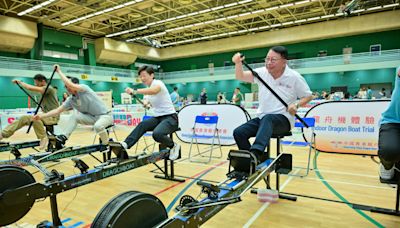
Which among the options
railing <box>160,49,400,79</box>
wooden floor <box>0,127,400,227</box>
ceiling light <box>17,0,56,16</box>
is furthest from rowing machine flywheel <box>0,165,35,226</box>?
railing <box>160,49,400,79</box>

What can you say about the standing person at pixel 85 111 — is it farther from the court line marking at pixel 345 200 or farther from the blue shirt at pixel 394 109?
the blue shirt at pixel 394 109

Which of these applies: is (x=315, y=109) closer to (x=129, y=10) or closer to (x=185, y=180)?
(x=185, y=180)

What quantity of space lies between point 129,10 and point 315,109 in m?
15.1

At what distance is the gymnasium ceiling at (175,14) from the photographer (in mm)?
15674

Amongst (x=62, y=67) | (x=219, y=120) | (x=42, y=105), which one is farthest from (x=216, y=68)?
(x=42, y=105)

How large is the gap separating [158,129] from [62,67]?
1934cm

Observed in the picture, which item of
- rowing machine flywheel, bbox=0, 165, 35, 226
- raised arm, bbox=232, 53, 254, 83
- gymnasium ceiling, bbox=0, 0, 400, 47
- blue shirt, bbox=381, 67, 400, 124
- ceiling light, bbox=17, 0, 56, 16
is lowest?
rowing machine flywheel, bbox=0, 165, 35, 226

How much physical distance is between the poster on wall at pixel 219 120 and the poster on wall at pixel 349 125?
1.51 meters

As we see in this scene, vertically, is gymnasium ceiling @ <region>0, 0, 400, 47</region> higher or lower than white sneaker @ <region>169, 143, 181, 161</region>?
higher

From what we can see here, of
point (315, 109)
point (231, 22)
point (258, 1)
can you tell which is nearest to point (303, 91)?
point (315, 109)

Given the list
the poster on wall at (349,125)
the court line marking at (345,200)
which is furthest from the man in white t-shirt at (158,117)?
the poster on wall at (349,125)

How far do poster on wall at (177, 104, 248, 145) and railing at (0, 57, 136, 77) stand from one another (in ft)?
53.0

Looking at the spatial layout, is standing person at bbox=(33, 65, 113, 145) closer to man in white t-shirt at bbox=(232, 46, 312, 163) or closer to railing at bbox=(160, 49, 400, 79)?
man in white t-shirt at bbox=(232, 46, 312, 163)

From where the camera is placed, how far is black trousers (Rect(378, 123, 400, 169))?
1.96 m
